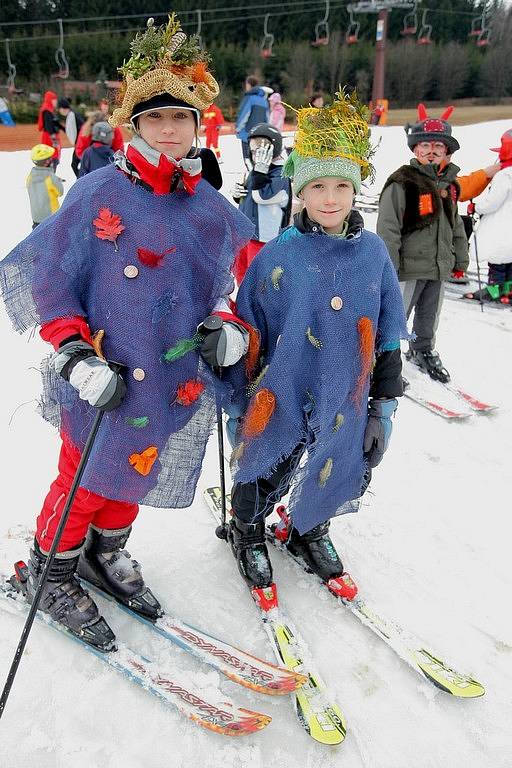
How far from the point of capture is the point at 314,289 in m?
2.01

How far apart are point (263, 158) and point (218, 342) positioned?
3.32m

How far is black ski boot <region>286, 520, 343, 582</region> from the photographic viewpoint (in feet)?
8.20

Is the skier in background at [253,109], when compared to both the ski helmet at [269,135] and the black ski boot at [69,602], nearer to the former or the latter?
the ski helmet at [269,135]

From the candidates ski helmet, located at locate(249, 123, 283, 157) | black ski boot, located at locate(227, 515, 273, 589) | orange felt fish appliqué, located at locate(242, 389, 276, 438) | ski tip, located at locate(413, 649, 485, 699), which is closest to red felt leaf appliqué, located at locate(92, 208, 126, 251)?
orange felt fish appliqué, located at locate(242, 389, 276, 438)

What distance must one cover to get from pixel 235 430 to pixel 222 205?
2.84 ft

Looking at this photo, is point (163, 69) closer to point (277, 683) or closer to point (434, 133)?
point (277, 683)

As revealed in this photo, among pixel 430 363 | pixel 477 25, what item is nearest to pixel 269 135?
pixel 430 363

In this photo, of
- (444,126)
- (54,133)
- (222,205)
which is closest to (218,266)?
(222,205)

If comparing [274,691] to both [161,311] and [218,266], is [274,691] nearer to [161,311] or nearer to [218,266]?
[161,311]

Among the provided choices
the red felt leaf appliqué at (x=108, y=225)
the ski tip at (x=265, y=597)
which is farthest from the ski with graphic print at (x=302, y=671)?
the red felt leaf appliqué at (x=108, y=225)

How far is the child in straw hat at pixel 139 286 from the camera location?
1.79 meters

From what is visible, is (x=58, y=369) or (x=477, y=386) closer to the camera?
(x=58, y=369)

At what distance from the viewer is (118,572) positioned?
2.31m

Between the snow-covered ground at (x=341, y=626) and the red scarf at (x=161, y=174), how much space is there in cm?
163
